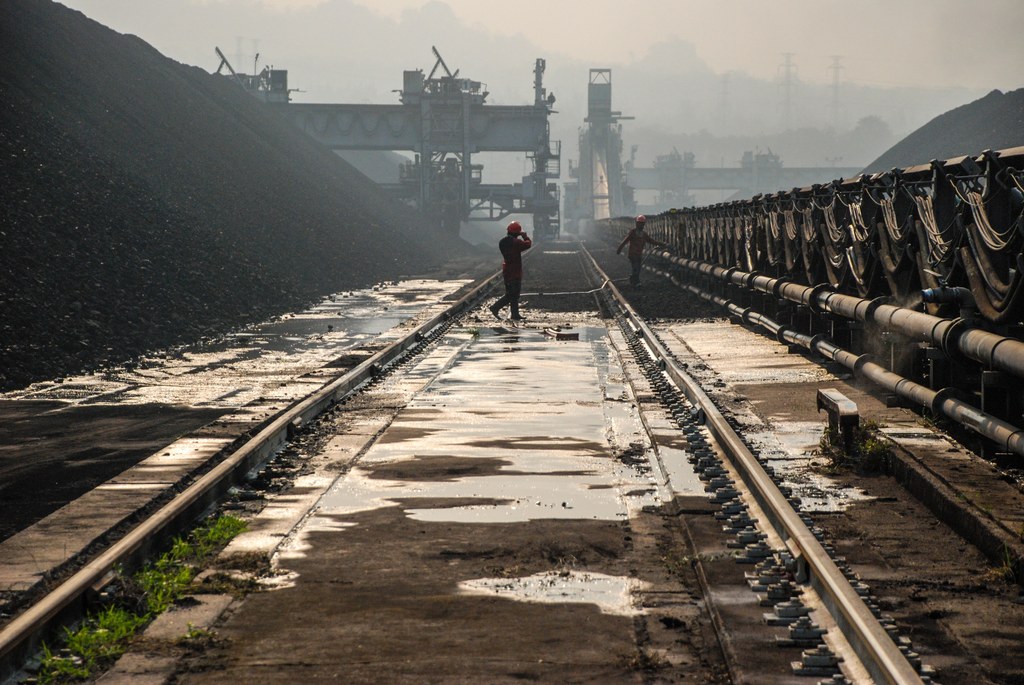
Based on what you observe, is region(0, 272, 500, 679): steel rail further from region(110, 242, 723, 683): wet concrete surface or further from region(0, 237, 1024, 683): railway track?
region(110, 242, 723, 683): wet concrete surface

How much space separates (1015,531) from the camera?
721 cm

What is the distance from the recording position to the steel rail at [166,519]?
5.37 metres

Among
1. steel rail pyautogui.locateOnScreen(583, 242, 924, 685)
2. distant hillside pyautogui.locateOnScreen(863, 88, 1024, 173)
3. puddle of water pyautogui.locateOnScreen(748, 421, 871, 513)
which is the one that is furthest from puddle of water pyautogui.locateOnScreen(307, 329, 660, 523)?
distant hillside pyautogui.locateOnScreen(863, 88, 1024, 173)

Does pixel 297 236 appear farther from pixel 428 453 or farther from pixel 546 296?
pixel 428 453

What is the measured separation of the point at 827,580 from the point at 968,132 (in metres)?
93.2

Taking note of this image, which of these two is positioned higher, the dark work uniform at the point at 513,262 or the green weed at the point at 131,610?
the dark work uniform at the point at 513,262

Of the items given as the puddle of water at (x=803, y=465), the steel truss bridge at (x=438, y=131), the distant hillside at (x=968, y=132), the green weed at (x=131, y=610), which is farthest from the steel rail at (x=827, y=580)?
the steel truss bridge at (x=438, y=131)

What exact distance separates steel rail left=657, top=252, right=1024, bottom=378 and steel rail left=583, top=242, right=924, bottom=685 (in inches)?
66.9

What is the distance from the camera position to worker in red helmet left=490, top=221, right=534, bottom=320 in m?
24.6

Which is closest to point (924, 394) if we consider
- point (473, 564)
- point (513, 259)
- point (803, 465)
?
point (803, 465)

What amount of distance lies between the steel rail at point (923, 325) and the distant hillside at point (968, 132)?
6904 centimetres

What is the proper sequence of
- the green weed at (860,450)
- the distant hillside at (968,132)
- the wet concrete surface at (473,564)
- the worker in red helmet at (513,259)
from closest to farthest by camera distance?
the wet concrete surface at (473,564) → the green weed at (860,450) → the worker in red helmet at (513,259) → the distant hillside at (968,132)

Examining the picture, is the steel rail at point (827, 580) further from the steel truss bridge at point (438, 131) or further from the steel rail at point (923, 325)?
the steel truss bridge at point (438, 131)

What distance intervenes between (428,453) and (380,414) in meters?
2.37
